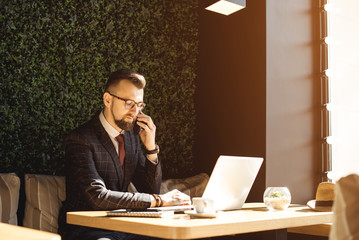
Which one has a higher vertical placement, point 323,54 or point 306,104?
point 323,54

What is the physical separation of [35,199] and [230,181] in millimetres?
1248

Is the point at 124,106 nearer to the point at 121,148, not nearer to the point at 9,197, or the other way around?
the point at 121,148

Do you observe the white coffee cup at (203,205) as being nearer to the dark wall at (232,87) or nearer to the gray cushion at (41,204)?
the gray cushion at (41,204)

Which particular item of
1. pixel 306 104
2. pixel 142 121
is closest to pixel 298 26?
pixel 306 104

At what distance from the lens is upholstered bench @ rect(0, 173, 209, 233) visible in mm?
2373

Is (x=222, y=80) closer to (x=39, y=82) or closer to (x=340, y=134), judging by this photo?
(x=340, y=134)

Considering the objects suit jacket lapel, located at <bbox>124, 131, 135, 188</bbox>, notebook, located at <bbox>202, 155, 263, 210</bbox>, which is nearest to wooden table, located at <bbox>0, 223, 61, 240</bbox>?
notebook, located at <bbox>202, 155, 263, 210</bbox>

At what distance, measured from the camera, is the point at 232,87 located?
343cm

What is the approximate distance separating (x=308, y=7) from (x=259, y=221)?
2.43 metres

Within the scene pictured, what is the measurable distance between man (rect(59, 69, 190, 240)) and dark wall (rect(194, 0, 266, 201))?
902 millimetres

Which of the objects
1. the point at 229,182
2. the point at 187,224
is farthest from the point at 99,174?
the point at 187,224

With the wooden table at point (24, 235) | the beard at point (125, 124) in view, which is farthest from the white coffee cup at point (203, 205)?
the beard at point (125, 124)

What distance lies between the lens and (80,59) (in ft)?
10.2

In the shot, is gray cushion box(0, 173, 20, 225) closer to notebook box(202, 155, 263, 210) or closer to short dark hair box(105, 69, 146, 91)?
short dark hair box(105, 69, 146, 91)
